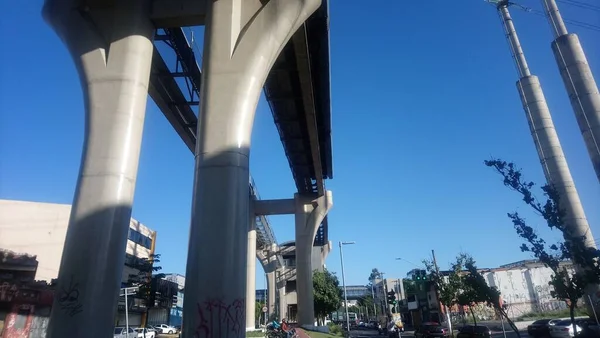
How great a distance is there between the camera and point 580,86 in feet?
123

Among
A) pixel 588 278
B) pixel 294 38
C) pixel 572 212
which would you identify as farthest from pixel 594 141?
pixel 294 38

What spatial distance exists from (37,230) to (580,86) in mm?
49639

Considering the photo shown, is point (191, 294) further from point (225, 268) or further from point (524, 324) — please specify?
point (524, 324)

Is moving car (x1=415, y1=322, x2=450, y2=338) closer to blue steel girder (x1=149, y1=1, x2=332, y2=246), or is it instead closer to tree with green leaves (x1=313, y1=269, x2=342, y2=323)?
blue steel girder (x1=149, y1=1, x2=332, y2=246)

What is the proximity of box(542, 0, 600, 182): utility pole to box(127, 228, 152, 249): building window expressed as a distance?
44.6 meters

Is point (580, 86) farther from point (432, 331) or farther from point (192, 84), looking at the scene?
point (192, 84)

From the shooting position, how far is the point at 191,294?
9219 millimetres

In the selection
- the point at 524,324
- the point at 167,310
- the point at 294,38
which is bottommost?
the point at 524,324

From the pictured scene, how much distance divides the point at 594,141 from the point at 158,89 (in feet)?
121

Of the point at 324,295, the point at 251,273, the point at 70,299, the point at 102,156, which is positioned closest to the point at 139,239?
the point at 251,273

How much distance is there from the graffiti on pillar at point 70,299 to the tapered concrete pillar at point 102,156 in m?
0.02

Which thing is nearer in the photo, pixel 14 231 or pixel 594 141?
pixel 14 231

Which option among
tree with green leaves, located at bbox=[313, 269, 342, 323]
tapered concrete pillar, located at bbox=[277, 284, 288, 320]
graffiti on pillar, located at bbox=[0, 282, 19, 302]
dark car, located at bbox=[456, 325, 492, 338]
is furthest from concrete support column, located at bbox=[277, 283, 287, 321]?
graffiti on pillar, located at bbox=[0, 282, 19, 302]

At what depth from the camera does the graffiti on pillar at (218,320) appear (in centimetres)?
876
